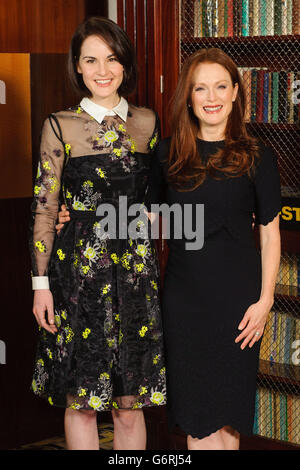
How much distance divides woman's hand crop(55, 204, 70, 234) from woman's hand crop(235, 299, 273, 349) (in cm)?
67

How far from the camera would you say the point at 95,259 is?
2.60m

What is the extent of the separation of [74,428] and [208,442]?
0.46m

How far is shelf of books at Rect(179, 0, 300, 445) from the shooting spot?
319 centimetres

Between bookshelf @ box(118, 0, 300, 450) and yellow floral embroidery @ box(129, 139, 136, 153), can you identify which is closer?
yellow floral embroidery @ box(129, 139, 136, 153)

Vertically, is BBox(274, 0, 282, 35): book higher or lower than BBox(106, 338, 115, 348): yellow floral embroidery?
→ higher

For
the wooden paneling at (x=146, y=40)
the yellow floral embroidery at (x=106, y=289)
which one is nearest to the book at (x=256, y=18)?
the wooden paneling at (x=146, y=40)

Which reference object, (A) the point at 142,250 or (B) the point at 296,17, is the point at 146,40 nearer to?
(B) the point at 296,17

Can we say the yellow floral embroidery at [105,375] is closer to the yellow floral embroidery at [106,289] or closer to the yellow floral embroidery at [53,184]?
the yellow floral embroidery at [106,289]

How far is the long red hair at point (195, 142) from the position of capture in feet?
8.00

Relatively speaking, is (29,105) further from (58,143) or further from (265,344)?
(265,344)

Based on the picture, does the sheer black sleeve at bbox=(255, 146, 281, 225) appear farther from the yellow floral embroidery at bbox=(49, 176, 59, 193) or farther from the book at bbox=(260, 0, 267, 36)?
the book at bbox=(260, 0, 267, 36)

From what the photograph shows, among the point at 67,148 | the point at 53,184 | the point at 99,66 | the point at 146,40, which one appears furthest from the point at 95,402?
the point at 146,40

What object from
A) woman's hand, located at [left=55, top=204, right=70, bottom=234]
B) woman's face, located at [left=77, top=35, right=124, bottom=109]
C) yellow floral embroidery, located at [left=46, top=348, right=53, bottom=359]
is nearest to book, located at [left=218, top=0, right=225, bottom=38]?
woman's face, located at [left=77, top=35, right=124, bottom=109]
